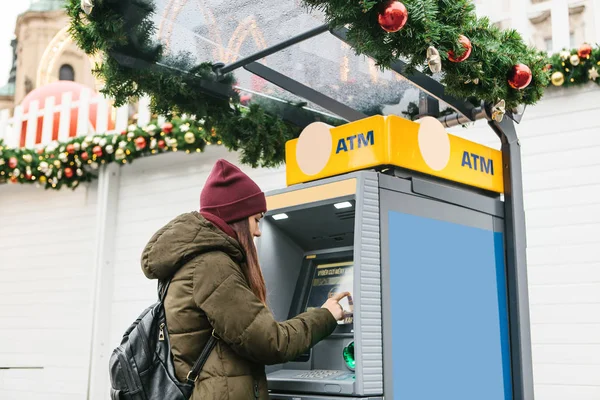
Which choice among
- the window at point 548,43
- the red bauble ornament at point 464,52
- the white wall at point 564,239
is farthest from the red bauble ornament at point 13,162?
the red bauble ornament at point 464,52

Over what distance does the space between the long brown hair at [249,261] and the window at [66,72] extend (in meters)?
22.5

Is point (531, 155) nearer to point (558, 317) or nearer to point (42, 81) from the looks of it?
point (558, 317)

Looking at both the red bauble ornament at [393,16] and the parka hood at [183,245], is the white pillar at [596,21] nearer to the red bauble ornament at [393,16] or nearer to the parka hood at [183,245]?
the red bauble ornament at [393,16]

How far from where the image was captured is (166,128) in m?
6.29

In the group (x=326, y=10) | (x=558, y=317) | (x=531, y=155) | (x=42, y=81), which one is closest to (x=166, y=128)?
(x=531, y=155)

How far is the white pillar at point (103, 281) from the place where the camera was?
6.56 metres

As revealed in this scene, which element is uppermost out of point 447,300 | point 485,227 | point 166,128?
point 166,128

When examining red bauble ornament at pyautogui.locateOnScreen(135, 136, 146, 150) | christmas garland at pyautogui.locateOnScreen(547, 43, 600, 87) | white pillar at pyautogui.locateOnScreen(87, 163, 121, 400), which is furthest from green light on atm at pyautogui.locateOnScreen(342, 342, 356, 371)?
white pillar at pyautogui.locateOnScreen(87, 163, 121, 400)

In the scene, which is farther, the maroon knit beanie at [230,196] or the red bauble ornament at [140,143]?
the red bauble ornament at [140,143]

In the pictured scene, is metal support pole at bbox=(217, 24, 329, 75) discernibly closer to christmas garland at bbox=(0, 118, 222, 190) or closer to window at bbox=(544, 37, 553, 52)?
window at bbox=(544, 37, 553, 52)

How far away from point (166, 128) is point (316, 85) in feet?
10.8

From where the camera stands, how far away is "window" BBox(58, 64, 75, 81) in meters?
23.1

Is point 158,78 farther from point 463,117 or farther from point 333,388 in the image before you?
point 333,388

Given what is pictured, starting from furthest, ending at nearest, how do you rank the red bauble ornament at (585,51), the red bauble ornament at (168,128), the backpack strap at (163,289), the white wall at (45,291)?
1. the white wall at (45,291)
2. the red bauble ornament at (168,128)
3. the red bauble ornament at (585,51)
4. the backpack strap at (163,289)
